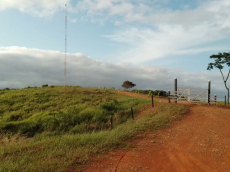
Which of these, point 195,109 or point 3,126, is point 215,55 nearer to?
point 195,109

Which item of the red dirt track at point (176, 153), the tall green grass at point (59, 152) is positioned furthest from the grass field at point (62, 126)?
the red dirt track at point (176, 153)

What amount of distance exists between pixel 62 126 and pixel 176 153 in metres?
12.0

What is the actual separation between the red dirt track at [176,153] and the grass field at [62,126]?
2.29 ft

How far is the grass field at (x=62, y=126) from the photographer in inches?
277

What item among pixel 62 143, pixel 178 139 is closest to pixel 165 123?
pixel 178 139

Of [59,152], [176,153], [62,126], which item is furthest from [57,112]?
[176,153]

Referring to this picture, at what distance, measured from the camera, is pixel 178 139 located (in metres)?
9.99

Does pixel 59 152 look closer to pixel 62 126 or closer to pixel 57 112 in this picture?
pixel 62 126

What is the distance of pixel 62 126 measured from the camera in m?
18.3

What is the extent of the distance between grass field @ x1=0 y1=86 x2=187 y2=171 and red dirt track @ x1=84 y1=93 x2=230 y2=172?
27.5 inches

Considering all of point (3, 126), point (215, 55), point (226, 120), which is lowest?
point (3, 126)

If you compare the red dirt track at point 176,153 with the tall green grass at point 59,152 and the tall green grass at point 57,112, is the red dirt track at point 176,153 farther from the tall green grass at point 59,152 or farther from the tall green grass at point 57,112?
the tall green grass at point 57,112

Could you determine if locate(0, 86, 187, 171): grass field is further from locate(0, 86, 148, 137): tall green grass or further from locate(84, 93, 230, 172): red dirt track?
locate(84, 93, 230, 172): red dirt track

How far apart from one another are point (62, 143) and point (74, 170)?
2300mm
